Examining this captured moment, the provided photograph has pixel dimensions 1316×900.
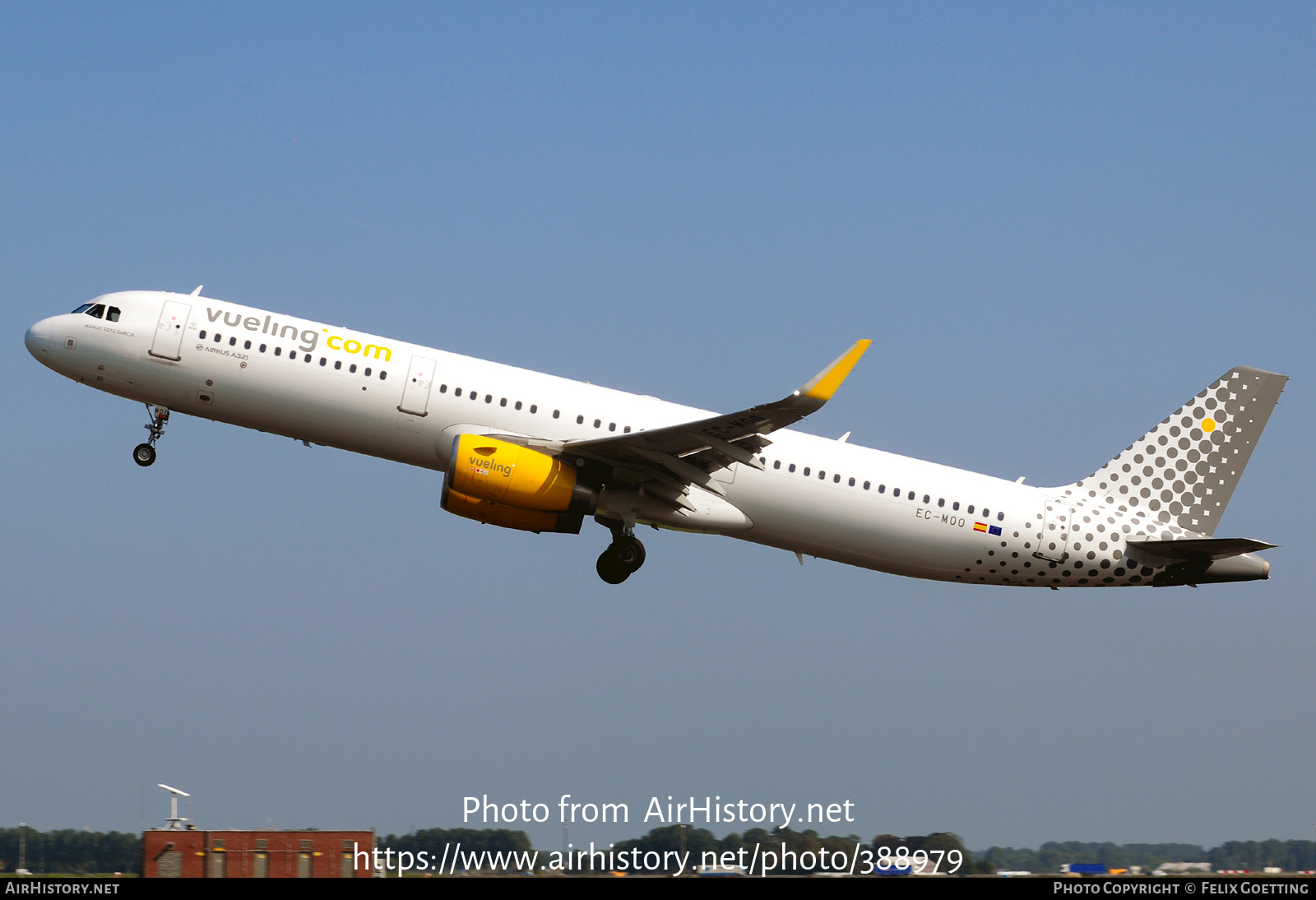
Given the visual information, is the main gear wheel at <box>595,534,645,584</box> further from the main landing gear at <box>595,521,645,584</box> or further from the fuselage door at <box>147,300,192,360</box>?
the fuselage door at <box>147,300,192,360</box>

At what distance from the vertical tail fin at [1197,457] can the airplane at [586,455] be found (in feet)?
4.52

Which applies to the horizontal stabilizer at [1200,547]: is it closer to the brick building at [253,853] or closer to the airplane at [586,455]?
the airplane at [586,455]

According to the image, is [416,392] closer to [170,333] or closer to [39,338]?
[170,333]

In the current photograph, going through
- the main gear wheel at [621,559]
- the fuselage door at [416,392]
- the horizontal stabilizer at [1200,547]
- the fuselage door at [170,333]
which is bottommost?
the main gear wheel at [621,559]

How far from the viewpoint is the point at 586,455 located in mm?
28656

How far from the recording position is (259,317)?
97.7 ft

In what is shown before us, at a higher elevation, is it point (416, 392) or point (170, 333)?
point (170, 333)

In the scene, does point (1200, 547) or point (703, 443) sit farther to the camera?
point (1200, 547)

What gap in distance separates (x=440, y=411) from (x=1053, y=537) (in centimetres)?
1472

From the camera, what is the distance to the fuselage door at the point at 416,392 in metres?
29.1

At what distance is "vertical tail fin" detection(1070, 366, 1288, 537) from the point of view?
3275 cm

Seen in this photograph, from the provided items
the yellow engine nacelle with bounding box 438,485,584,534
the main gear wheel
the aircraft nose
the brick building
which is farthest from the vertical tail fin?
the aircraft nose

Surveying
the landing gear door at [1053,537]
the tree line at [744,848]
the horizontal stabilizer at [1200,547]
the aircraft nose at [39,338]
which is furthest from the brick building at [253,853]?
the horizontal stabilizer at [1200,547]

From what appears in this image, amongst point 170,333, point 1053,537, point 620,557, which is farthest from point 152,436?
point 1053,537
